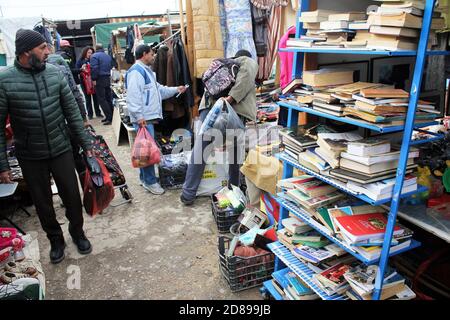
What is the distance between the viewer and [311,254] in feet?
6.86

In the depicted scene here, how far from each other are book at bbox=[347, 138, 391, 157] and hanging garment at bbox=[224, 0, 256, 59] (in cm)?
300

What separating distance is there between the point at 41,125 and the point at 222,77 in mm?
1957

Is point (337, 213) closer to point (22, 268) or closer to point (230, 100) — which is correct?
point (22, 268)

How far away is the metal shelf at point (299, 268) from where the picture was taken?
1959 millimetres

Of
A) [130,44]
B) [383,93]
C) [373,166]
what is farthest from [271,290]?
[130,44]

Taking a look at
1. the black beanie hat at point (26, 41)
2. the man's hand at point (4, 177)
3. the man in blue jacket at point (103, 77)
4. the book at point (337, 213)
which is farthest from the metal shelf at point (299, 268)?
the man in blue jacket at point (103, 77)

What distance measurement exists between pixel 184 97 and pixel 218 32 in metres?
1.30

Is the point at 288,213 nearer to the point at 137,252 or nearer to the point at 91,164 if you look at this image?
the point at 137,252

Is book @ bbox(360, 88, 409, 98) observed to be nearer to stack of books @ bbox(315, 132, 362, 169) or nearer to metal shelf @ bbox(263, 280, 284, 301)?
Answer: stack of books @ bbox(315, 132, 362, 169)

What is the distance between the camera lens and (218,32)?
15.1 ft

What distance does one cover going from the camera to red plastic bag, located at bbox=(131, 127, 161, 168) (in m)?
4.24

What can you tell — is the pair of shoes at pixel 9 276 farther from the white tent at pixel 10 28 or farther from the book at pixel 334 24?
the white tent at pixel 10 28

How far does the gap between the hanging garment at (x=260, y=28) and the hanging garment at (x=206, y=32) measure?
19.3 inches
